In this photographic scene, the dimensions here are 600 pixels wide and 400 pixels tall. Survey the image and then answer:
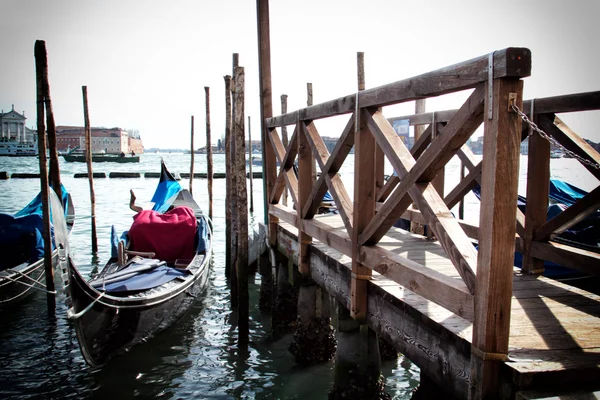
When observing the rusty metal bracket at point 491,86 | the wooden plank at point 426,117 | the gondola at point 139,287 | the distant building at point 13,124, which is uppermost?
the distant building at point 13,124

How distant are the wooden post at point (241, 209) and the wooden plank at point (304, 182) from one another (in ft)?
4.56

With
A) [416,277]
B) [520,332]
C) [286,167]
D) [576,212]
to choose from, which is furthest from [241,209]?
[520,332]

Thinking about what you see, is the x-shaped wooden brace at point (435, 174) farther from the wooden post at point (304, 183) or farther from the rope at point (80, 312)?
the rope at point (80, 312)

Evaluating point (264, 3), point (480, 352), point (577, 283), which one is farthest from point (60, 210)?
point (577, 283)

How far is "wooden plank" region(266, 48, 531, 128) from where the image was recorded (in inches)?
63.6

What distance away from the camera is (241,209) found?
218 inches

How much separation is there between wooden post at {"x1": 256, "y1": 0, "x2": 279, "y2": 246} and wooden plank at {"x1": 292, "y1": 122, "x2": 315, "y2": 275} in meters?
1.20

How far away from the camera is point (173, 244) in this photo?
7203 millimetres

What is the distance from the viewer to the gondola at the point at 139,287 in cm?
461

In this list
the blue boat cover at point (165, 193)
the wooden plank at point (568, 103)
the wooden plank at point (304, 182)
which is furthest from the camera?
the blue boat cover at point (165, 193)

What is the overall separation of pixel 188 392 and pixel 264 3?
14.8 feet

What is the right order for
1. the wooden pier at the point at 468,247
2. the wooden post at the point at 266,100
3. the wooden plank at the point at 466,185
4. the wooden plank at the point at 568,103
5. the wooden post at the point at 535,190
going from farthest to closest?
the wooden post at the point at 266,100 → the wooden plank at the point at 466,185 → the wooden post at the point at 535,190 → the wooden plank at the point at 568,103 → the wooden pier at the point at 468,247

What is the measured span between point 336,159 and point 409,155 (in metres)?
0.94

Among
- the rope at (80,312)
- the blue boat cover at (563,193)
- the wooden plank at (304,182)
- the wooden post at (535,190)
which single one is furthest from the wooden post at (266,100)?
the blue boat cover at (563,193)
